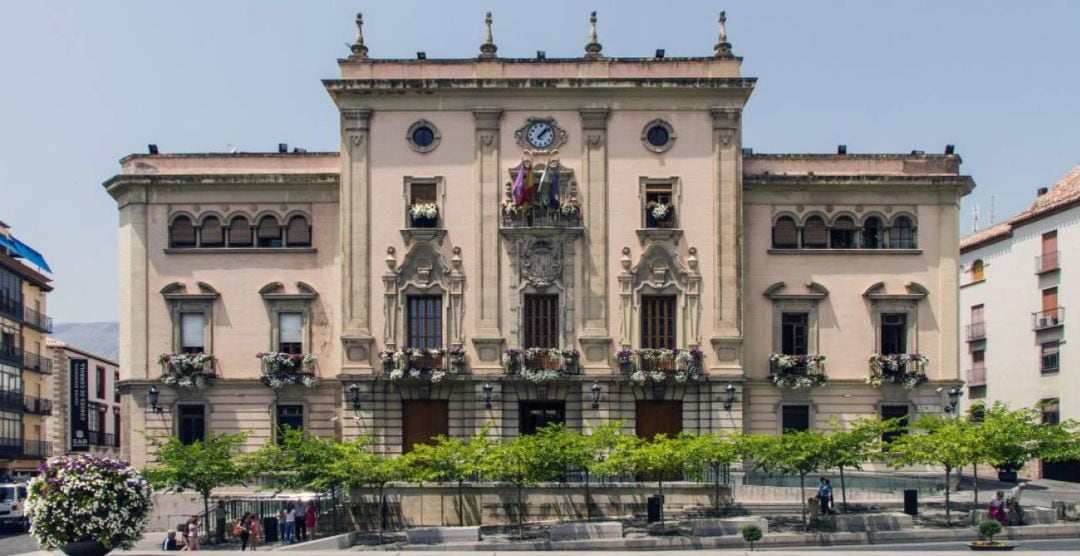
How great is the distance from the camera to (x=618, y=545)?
43.4 m

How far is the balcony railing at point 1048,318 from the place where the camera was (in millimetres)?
68000

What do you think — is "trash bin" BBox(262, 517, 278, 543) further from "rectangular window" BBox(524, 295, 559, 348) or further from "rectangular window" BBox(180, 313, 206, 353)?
"rectangular window" BBox(524, 295, 559, 348)

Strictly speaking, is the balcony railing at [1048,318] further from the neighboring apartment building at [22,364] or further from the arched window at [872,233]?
the neighboring apartment building at [22,364]

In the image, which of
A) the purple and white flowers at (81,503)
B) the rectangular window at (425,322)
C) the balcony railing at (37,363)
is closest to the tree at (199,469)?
the rectangular window at (425,322)

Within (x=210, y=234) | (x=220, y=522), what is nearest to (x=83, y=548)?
(x=220, y=522)

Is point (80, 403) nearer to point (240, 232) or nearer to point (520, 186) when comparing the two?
point (240, 232)

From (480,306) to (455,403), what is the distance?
4.04 meters

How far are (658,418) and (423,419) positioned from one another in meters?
9.51

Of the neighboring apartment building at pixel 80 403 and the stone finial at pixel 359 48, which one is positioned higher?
the stone finial at pixel 359 48

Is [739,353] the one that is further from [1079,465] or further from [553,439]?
[1079,465]

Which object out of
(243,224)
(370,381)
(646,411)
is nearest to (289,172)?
(243,224)

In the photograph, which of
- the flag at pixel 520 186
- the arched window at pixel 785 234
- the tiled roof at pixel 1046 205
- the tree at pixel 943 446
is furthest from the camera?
the tiled roof at pixel 1046 205

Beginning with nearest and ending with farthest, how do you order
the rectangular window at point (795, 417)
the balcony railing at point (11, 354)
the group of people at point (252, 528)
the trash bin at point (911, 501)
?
1. the group of people at point (252, 528)
2. the trash bin at point (911, 501)
3. the rectangular window at point (795, 417)
4. the balcony railing at point (11, 354)

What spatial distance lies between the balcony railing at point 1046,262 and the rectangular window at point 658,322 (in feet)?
76.6
